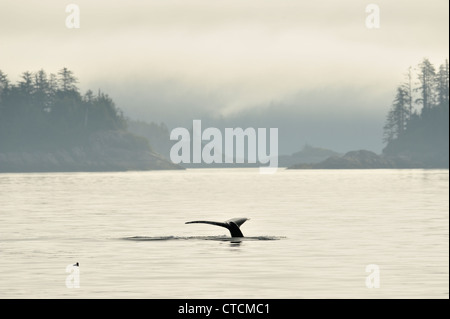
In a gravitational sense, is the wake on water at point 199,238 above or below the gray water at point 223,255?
above

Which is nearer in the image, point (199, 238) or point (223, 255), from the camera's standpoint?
point (223, 255)

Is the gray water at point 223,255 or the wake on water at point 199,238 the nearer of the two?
the gray water at point 223,255

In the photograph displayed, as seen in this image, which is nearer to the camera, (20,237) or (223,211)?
(20,237)

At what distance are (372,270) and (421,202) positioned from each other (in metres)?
58.0

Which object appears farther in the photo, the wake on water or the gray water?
the wake on water

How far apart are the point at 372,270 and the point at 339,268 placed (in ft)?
6.77

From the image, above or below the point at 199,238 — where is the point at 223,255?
below

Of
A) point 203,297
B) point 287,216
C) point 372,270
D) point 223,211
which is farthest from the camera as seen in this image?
point 223,211

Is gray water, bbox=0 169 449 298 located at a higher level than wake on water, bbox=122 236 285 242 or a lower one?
lower
